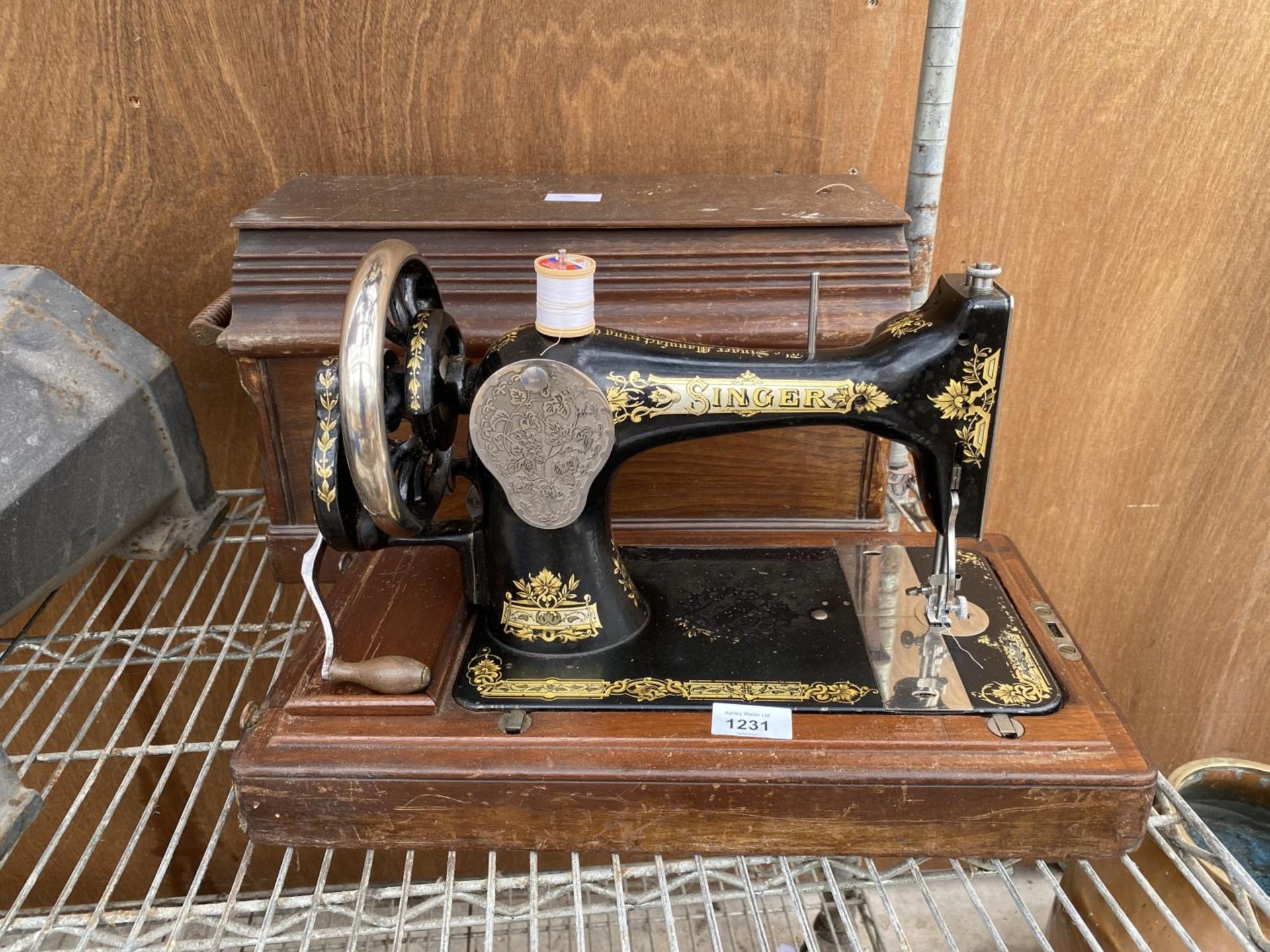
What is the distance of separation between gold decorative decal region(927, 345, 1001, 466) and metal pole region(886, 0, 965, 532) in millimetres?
267

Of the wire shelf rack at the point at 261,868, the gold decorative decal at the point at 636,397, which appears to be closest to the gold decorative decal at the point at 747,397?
the gold decorative decal at the point at 636,397

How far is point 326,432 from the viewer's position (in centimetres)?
79

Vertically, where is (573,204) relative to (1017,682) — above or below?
above

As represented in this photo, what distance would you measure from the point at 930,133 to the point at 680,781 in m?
0.79

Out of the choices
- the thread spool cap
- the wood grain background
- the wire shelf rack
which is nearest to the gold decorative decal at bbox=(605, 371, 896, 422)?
the thread spool cap

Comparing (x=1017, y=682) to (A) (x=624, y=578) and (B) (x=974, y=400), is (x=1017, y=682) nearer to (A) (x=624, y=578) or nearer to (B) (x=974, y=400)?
(B) (x=974, y=400)

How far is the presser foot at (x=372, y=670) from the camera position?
0.88m

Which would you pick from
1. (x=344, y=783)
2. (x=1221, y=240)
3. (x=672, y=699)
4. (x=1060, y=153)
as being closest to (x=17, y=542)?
(x=344, y=783)

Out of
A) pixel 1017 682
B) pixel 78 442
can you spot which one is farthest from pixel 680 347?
pixel 78 442

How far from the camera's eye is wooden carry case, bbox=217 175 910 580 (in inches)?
41.7

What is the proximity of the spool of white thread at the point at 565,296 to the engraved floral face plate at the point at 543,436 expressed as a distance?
3 cm

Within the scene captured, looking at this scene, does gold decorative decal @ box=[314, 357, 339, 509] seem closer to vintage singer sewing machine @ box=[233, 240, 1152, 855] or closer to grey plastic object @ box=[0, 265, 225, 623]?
vintage singer sewing machine @ box=[233, 240, 1152, 855]

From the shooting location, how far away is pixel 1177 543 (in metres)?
1.62

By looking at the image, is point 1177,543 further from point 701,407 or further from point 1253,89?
point 701,407
